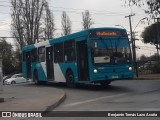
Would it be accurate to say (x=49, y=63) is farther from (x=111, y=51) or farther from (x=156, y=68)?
(x=156, y=68)

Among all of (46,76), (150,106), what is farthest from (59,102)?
(46,76)

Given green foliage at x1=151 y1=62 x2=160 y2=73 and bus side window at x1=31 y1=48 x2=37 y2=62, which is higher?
bus side window at x1=31 y1=48 x2=37 y2=62

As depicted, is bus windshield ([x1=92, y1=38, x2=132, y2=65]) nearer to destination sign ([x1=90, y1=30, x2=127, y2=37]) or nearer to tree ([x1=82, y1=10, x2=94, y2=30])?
destination sign ([x1=90, y1=30, x2=127, y2=37])

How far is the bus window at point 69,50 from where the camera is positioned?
23391 mm

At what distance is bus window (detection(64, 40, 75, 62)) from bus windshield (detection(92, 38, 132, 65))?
2.24m

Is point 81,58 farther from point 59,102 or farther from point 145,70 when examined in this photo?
point 145,70

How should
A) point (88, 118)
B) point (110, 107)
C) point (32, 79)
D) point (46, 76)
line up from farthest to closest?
point (32, 79) → point (46, 76) → point (110, 107) → point (88, 118)

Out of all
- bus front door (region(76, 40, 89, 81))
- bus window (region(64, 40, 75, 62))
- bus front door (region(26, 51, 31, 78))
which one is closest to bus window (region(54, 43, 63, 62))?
bus window (region(64, 40, 75, 62))

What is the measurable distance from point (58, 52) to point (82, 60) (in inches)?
130

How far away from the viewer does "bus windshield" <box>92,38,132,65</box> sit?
2141 centimetres

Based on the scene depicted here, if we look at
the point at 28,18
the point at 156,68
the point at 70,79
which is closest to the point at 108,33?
the point at 70,79

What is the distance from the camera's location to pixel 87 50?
21.7 metres

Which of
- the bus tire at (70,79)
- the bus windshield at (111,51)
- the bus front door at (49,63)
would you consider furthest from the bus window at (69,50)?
the bus front door at (49,63)

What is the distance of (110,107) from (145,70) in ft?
83.4
